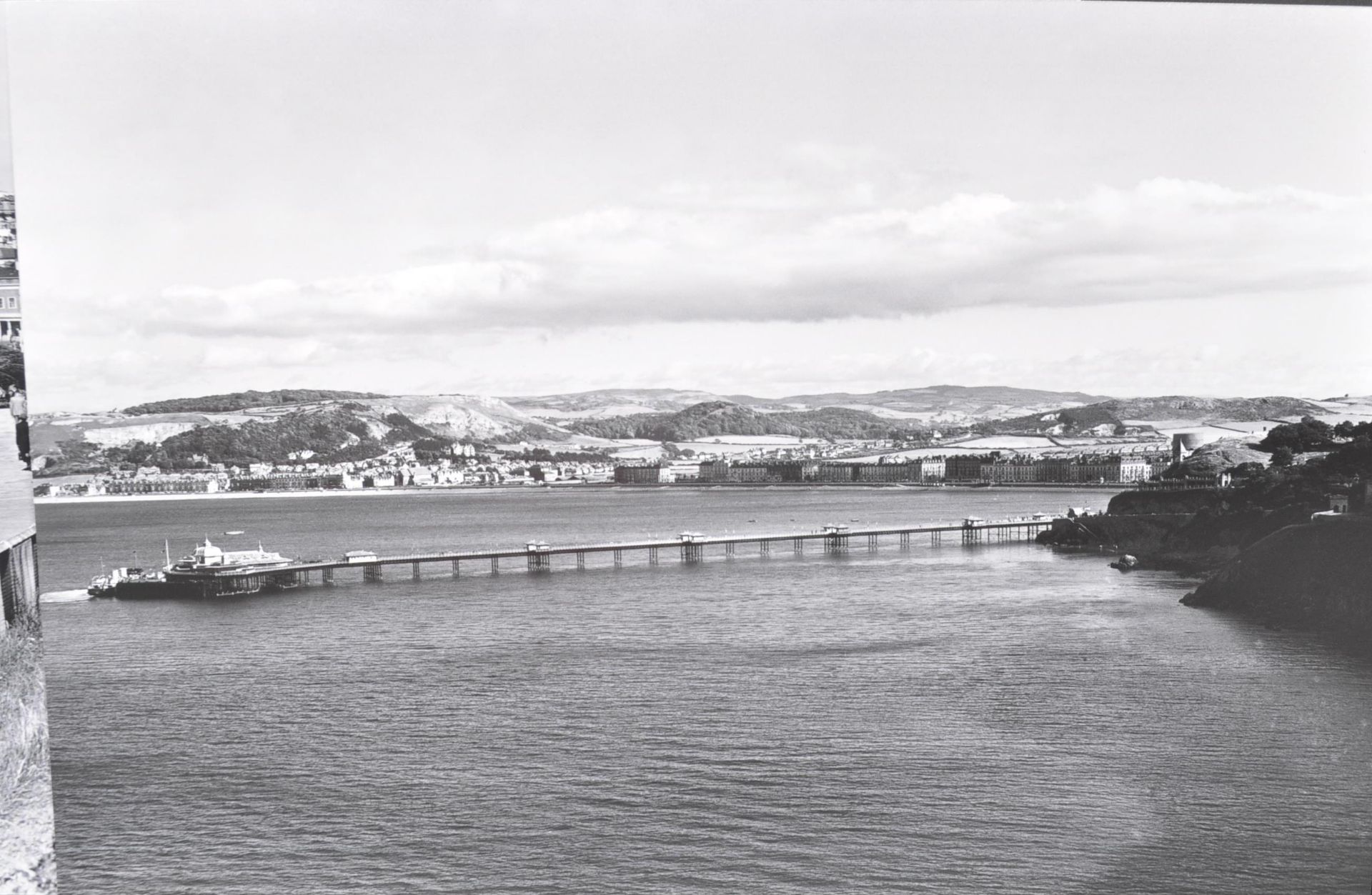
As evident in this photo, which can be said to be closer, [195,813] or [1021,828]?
[1021,828]

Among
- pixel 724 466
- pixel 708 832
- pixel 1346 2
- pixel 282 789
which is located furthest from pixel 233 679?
pixel 724 466

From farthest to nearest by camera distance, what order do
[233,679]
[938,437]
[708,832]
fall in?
[938,437] < [233,679] < [708,832]

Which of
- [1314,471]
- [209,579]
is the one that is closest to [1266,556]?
[1314,471]

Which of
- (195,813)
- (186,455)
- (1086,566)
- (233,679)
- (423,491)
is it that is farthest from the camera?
(423,491)

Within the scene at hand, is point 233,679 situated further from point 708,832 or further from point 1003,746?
point 1003,746

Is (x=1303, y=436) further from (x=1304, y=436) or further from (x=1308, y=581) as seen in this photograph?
A: (x=1308, y=581)

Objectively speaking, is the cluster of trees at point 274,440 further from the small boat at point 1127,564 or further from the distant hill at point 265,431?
the small boat at point 1127,564

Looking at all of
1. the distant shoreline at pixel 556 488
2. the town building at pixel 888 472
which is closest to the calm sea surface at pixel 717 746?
the distant shoreline at pixel 556 488
